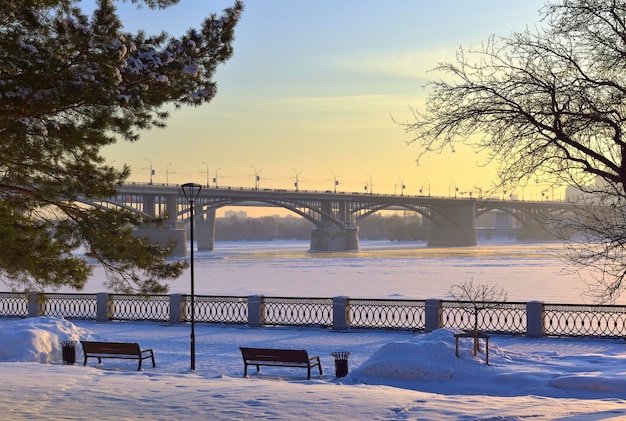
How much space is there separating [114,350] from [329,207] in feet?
290

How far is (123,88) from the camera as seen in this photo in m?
11.5

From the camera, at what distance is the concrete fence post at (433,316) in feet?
71.2

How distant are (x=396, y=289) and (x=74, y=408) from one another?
28.6m

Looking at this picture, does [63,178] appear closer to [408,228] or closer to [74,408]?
[74,408]

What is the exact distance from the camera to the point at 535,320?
2100 cm

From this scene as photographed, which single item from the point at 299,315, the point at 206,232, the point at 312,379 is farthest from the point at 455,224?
the point at 312,379

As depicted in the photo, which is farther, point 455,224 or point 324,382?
point 455,224

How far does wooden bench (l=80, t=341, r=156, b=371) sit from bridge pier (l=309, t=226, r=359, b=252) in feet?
287

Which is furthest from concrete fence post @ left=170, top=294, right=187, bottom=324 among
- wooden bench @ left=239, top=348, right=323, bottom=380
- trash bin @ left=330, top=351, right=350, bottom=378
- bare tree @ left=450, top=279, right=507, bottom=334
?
trash bin @ left=330, top=351, right=350, bottom=378

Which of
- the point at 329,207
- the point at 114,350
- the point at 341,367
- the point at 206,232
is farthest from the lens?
the point at 206,232

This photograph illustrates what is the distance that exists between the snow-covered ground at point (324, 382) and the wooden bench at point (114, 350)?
1.05 ft

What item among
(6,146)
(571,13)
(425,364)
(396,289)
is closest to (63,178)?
(6,146)

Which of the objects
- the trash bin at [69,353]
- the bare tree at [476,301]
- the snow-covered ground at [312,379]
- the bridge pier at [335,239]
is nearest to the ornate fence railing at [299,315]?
the snow-covered ground at [312,379]

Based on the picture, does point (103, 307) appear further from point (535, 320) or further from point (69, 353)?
point (535, 320)
